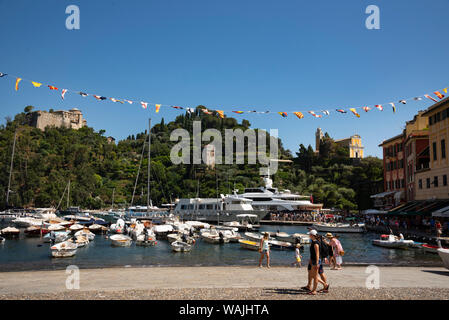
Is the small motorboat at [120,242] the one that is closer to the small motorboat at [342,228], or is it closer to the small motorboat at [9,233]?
the small motorboat at [9,233]

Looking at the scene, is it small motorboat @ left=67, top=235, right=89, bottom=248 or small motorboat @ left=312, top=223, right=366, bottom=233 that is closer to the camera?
small motorboat @ left=67, top=235, right=89, bottom=248

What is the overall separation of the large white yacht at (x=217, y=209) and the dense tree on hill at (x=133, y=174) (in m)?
12.0

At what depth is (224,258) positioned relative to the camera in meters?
25.3

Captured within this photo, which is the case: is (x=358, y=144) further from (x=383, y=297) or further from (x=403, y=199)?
(x=383, y=297)

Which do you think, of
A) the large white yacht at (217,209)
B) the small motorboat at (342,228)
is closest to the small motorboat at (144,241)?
the small motorboat at (342,228)

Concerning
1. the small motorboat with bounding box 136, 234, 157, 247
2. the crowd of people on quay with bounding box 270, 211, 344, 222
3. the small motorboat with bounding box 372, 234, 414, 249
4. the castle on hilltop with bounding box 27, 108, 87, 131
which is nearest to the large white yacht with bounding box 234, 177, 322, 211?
the crowd of people on quay with bounding box 270, 211, 344, 222

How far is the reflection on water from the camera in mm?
22391

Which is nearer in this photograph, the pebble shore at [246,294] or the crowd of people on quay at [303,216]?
the pebble shore at [246,294]

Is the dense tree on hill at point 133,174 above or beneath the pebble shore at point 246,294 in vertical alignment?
above

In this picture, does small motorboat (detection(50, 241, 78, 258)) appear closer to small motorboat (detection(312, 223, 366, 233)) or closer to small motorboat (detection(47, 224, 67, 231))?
small motorboat (detection(47, 224, 67, 231))

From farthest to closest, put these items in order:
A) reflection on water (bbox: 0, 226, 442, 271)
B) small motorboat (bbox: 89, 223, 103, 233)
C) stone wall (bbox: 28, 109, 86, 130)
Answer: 1. stone wall (bbox: 28, 109, 86, 130)
2. small motorboat (bbox: 89, 223, 103, 233)
3. reflection on water (bbox: 0, 226, 442, 271)

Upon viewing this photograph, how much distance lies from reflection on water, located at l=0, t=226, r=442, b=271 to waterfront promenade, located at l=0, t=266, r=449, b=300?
6426 millimetres

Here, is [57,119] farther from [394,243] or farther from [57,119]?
[394,243]

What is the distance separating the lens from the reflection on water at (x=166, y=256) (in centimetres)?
2239
